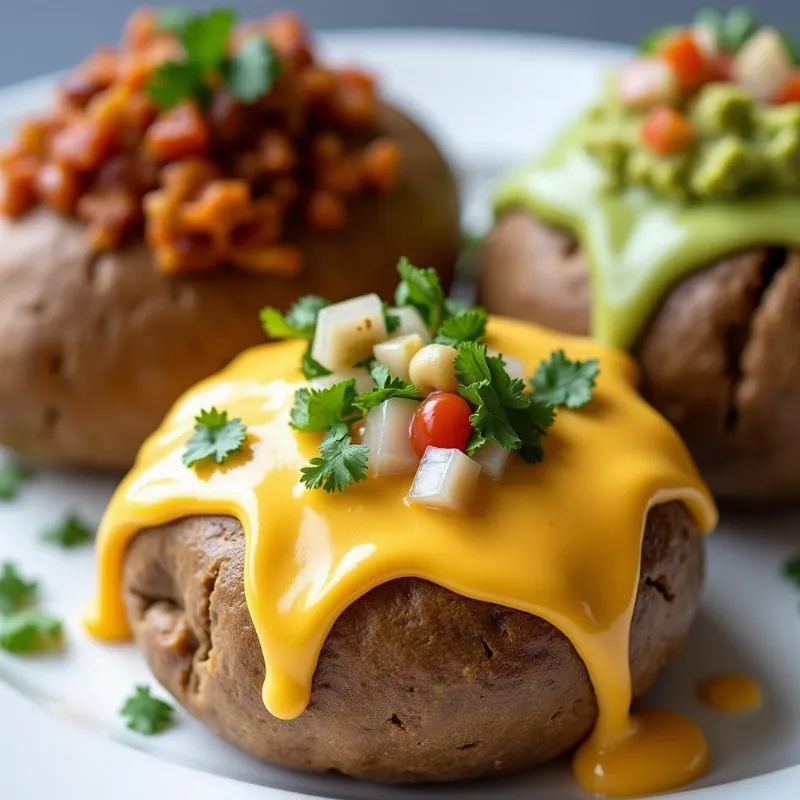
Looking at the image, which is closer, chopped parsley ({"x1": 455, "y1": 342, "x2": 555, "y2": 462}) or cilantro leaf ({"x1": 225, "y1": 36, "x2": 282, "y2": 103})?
chopped parsley ({"x1": 455, "y1": 342, "x2": 555, "y2": 462})

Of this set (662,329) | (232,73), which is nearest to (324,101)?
(232,73)

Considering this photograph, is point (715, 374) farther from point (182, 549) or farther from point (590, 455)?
point (182, 549)

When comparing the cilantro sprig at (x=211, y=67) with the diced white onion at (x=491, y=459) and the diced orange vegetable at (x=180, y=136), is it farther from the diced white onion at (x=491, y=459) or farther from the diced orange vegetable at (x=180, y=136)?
the diced white onion at (x=491, y=459)

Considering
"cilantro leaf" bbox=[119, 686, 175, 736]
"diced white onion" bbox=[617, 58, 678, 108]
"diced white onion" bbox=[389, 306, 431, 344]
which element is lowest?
"cilantro leaf" bbox=[119, 686, 175, 736]

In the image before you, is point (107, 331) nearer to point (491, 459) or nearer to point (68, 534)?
point (68, 534)

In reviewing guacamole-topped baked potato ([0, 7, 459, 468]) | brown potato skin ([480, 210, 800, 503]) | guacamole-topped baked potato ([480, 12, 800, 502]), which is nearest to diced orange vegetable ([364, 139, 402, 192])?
guacamole-topped baked potato ([0, 7, 459, 468])

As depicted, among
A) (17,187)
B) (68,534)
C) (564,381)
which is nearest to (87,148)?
(17,187)

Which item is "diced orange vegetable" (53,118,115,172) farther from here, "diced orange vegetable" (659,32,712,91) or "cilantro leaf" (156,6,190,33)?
"diced orange vegetable" (659,32,712,91)
